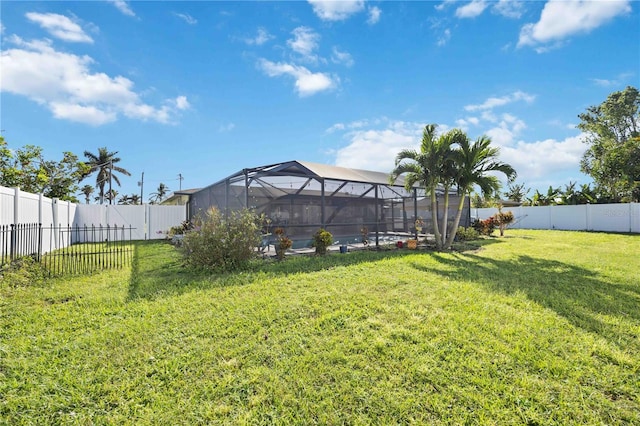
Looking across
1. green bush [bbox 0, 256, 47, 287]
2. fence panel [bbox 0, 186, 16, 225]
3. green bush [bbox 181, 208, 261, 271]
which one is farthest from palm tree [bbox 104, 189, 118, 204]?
green bush [bbox 181, 208, 261, 271]

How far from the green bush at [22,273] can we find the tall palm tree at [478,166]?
440 inches

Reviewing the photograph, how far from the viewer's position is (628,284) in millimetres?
5367

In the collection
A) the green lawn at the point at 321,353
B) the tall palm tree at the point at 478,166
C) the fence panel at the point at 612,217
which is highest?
the tall palm tree at the point at 478,166

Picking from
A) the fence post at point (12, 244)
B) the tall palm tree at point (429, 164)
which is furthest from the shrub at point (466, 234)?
the fence post at point (12, 244)

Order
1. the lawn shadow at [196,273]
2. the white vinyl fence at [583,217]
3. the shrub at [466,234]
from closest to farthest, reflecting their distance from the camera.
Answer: the lawn shadow at [196,273]
the shrub at [466,234]
the white vinyl fence at [583,217]

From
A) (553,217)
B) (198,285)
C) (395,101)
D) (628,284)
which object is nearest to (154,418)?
(198,285)

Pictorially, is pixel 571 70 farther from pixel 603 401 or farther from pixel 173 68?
pixel 173 68

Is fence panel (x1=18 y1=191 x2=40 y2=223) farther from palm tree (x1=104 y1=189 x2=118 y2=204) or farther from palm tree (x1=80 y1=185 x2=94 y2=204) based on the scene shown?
palm tree (x1=80 y1=185 x2=94 y2=204)

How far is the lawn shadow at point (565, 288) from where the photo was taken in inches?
145

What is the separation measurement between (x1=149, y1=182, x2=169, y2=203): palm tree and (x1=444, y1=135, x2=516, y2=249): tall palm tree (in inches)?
1927

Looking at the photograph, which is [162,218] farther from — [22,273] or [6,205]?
[22,273]

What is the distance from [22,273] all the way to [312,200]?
7.59 meters

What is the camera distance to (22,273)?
5691mm

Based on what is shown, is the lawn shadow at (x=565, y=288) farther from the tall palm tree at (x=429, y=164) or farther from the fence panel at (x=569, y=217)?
the fence panel at (x=569, y=217)
